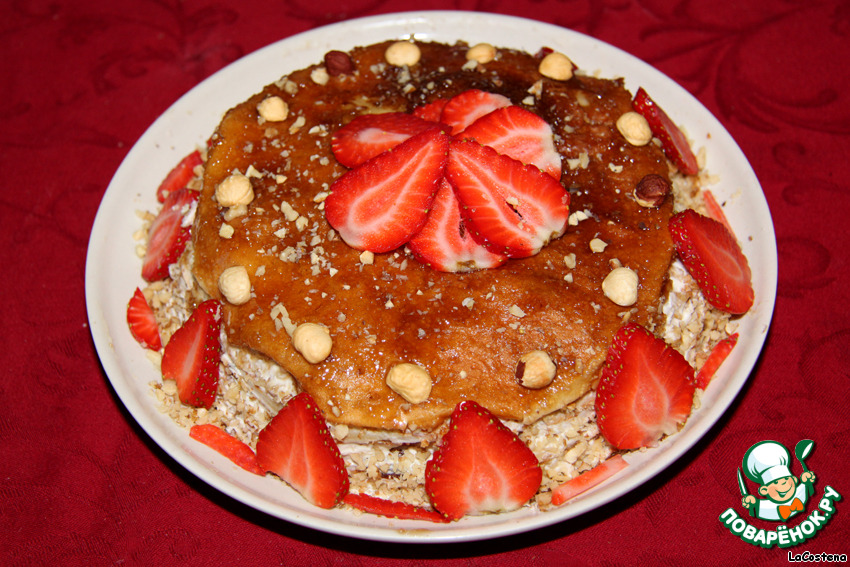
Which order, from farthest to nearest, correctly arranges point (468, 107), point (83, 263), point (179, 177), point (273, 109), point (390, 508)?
point (83, 263) → point (179, 177) → point (273, 109) → point (468, 107) → point (390, 508)

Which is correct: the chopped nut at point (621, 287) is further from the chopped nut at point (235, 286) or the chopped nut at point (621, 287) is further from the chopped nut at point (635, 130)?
the chopped nut at point (235, 286)

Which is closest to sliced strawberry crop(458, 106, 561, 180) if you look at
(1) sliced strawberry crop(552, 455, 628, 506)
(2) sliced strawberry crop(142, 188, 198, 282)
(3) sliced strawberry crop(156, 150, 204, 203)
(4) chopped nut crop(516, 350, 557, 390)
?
(4) chopped nut crop(516, 350, 557, 390)

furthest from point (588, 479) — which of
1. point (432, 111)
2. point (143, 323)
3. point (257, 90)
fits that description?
point (257, 90)

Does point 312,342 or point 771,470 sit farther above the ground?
point 312,342

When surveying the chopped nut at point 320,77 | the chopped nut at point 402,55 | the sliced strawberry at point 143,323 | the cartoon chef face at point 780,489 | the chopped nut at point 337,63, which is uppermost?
the chopped nut at point 402,55

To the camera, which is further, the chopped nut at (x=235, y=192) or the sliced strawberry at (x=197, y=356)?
the chopped nut at (x=235, y=192)

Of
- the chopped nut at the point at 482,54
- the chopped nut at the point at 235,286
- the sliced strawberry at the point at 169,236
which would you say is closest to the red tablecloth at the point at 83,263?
the sliced strawberry at the point at 169,236

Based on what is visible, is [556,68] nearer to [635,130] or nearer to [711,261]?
[635,130]
